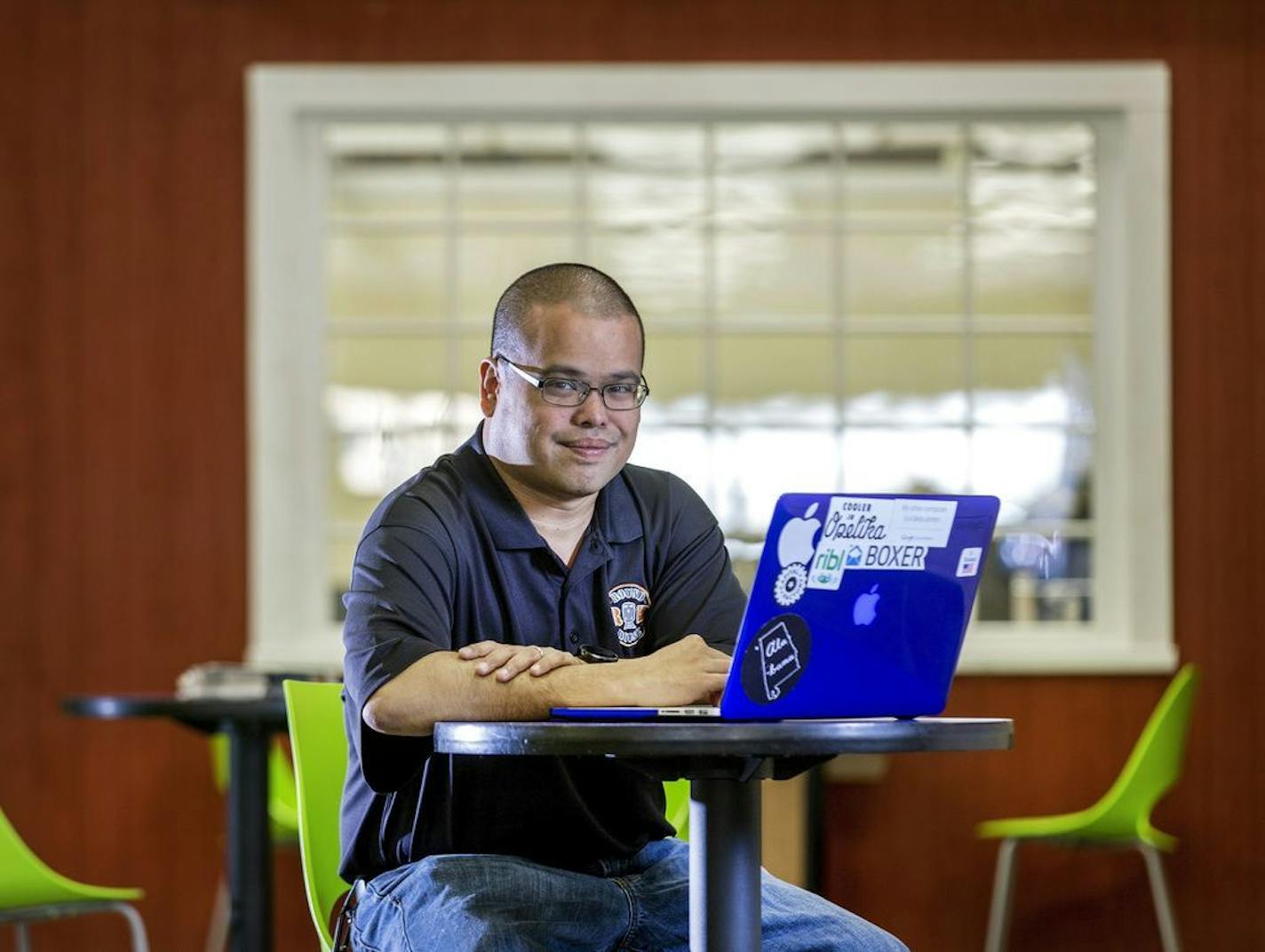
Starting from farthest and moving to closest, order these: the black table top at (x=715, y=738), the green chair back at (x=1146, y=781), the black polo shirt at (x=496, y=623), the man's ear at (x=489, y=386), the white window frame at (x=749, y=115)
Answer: the white window frame at (x=749, y=115)
the green chair back at (x=1146, y=781)
the man's ear at (x=489, y=386)
the black polo shirt at (x=496, y=623)
the black table top at (x=715, y=738)

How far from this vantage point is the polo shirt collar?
2.57 m

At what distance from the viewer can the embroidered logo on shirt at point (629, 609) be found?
2619 mm

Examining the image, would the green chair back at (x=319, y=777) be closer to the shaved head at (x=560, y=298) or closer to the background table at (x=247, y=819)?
the shaved head at (x=560, y=298)

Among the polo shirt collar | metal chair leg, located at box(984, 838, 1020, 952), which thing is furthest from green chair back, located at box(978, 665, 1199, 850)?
the polo shirt collar

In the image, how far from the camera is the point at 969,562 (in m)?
2.17

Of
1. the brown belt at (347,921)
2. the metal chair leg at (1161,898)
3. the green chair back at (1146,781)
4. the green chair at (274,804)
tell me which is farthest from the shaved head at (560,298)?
the metal chair leg at (1161,898)

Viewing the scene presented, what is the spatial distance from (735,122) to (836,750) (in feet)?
13.6

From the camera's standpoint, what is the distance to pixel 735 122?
5875 mm

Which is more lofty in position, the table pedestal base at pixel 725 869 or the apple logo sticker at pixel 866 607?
the apple logo sticker at pixel 866 607

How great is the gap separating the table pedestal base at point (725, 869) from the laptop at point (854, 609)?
0.34 ft

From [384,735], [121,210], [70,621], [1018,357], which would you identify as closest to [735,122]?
[1018,357]

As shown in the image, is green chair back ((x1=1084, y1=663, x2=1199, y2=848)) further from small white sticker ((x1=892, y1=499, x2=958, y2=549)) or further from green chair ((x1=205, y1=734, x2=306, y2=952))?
small white sticker ((x1=892, y1=499, x2=958, y2=549))

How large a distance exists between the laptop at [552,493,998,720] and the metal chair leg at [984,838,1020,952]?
3196 mm

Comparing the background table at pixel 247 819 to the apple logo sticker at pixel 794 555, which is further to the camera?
the background table at pixel 247 819
